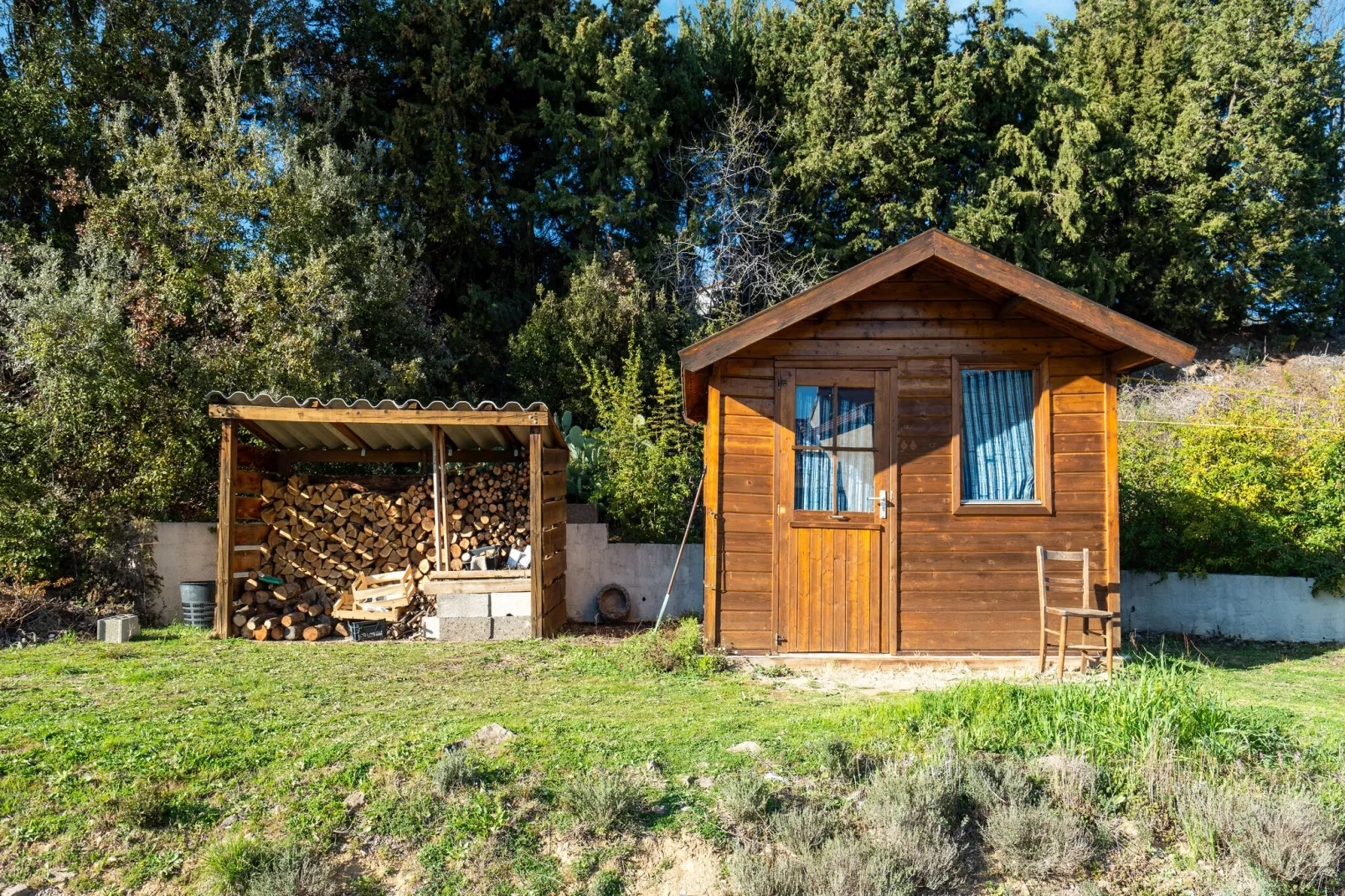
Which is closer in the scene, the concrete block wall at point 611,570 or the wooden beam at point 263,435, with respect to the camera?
the wooden beam at point 263,435

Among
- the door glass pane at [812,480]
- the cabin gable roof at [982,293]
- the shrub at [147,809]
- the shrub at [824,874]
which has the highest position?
the cabin gable roof at [982,293]

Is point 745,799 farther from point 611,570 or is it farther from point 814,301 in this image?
point 611,570

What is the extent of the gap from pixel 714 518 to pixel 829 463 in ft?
3.63

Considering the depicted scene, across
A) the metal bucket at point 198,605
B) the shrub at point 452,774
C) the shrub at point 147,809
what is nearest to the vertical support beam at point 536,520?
the metal bucket at point 198,605

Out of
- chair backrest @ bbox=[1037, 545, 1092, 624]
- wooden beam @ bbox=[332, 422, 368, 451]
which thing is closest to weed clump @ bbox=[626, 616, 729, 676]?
chair backrest @ bbox=[1037, 545, 1092, 624]

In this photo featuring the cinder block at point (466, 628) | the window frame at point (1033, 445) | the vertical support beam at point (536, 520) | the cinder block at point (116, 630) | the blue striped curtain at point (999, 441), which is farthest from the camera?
the cinder block at point (466, 628)

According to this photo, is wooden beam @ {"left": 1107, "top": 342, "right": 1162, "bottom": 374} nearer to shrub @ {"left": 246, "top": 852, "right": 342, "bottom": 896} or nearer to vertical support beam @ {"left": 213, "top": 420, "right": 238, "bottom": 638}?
shrub @ {"left": 246, "top": 852, "right": 342, "bottom": 896}

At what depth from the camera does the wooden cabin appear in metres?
7.52

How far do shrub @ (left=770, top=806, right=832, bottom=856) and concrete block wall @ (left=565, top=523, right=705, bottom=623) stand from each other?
21.6ft

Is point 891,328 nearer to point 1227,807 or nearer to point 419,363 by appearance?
point 1227,807

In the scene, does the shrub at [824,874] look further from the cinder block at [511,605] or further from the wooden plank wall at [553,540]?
the cinder block at [511,605]

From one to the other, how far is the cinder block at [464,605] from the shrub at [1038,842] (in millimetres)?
6003

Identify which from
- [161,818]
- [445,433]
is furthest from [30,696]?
[445,433]

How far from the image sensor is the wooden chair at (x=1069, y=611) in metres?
6.92
